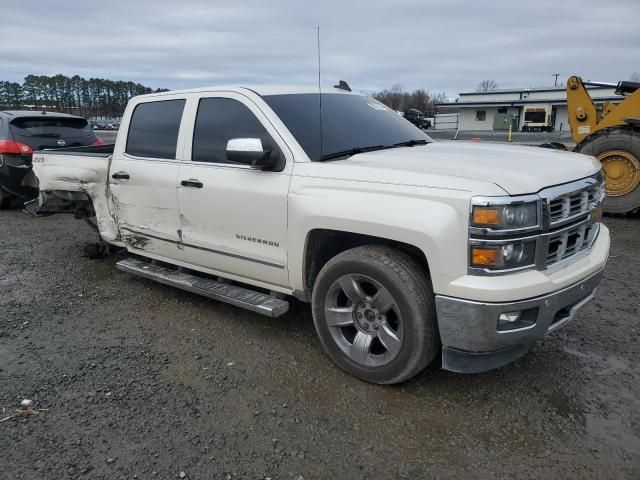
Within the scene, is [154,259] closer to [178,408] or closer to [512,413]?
[178,408]

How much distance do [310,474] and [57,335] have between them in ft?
8.98

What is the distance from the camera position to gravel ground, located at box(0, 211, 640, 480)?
8.73ft

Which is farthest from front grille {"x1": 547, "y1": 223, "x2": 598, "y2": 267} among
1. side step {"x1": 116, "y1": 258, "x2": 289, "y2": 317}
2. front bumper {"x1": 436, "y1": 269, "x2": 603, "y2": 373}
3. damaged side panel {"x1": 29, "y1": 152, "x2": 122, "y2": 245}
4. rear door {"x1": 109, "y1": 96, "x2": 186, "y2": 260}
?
damaged side panel {"x1": 29, "y1": 152, "x2": 122, "y2": 245}

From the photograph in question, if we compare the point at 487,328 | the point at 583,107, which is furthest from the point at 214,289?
the point at 583,107

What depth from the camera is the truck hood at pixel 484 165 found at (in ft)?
9.46

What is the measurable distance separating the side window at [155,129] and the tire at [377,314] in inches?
79.2

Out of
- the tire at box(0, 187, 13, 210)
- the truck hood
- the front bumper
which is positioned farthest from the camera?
the tire at box(0, 187, 13, 210)

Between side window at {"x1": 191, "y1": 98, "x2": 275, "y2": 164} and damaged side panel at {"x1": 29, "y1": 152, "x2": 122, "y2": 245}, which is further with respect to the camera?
damaged side panel at {"x1": 29, "y1": 152, "x2": 122, "y2": 245}

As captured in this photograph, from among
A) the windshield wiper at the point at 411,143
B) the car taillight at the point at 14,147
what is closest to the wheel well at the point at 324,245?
Answer: the windshield wiper at the point at 411,143

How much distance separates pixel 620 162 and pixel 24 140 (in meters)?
10.0

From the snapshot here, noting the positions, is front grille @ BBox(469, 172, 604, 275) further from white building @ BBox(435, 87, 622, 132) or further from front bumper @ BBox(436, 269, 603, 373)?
white building @ BBox(435, 87, 622, 132)

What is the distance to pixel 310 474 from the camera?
2.59 m

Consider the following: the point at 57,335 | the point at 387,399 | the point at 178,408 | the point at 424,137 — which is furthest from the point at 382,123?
the point at 57,335

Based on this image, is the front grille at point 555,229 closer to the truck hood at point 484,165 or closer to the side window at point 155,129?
the truck hood at point 484,165
